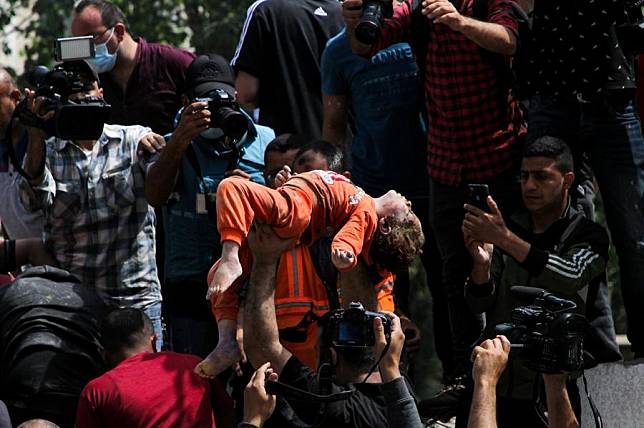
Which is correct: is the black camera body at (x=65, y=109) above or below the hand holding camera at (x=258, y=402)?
above

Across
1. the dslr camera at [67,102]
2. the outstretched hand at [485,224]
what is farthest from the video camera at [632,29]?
the dslr camera at [67,102]

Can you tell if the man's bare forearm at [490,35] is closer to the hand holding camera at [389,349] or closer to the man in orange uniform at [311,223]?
the man in orange uniform at [311,223]

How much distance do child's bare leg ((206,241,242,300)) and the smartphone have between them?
1.32 metres

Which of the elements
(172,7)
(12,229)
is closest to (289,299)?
(12,229)

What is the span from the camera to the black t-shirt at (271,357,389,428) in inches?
233

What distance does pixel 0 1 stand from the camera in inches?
591

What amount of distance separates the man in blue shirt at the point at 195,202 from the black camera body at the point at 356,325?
65.3 inches

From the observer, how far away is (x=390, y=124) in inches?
304

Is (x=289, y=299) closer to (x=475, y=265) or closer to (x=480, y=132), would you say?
(x=475, y=265)

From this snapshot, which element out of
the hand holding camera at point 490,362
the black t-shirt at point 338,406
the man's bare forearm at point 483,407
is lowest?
the black t-shirt at point 338,406

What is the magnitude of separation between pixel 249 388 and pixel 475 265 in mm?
1523

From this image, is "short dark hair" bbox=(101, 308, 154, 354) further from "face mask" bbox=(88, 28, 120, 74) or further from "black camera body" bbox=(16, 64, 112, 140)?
"face mask" bbox=(88, 28, 120, 74)

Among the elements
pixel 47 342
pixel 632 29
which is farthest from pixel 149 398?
pixel 632 29

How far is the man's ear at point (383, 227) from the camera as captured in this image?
638 cm
